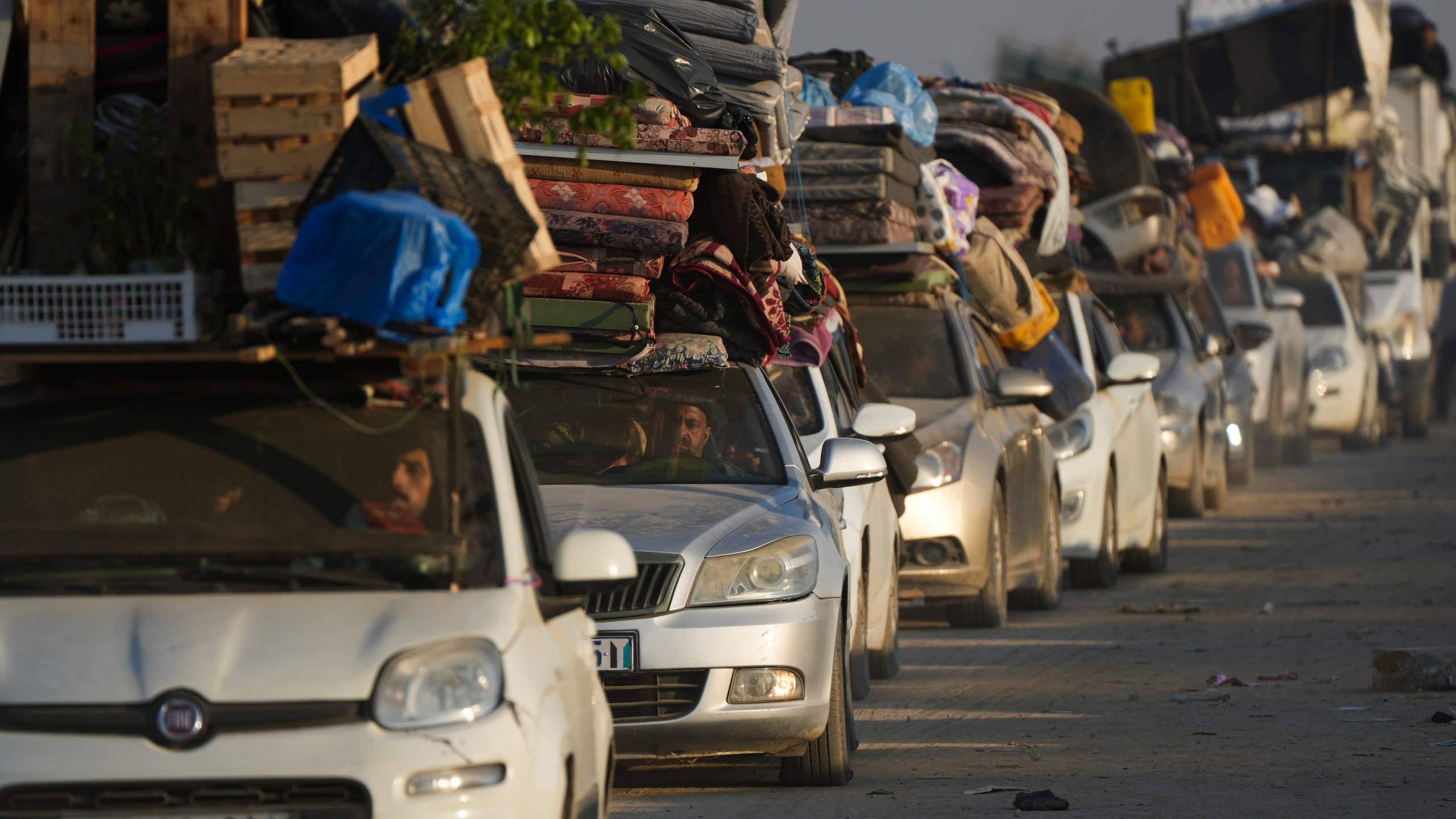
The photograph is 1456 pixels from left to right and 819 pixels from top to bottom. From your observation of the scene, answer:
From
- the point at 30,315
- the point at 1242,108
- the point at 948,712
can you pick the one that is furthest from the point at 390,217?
the point at 1242,108

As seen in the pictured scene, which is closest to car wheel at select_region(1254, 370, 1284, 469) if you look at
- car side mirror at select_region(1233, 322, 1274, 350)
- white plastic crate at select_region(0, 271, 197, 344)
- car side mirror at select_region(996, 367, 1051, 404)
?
car side mirror at select_region(1233, 322, 1274, 350)

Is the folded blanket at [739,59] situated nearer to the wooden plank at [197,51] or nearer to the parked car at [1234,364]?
the wooden plank at [197,51]

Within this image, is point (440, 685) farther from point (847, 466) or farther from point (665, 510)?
point (847, 466)

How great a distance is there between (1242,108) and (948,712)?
2551cm

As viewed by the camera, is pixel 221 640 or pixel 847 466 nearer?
pixel 221 640

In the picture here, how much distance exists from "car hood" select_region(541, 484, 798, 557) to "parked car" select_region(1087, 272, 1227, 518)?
10776 millimetres

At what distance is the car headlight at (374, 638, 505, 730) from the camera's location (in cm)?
481

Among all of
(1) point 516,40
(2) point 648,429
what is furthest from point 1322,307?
(1) point 516,40

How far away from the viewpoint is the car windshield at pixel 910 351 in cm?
1306

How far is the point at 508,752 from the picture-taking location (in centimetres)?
486

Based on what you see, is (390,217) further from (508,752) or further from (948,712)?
(948,712)

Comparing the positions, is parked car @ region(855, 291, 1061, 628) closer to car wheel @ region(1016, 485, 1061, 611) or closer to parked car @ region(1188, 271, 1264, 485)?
car wheel @ region(1016, 485, 1061, 611)

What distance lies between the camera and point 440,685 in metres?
4.88

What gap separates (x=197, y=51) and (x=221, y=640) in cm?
170
